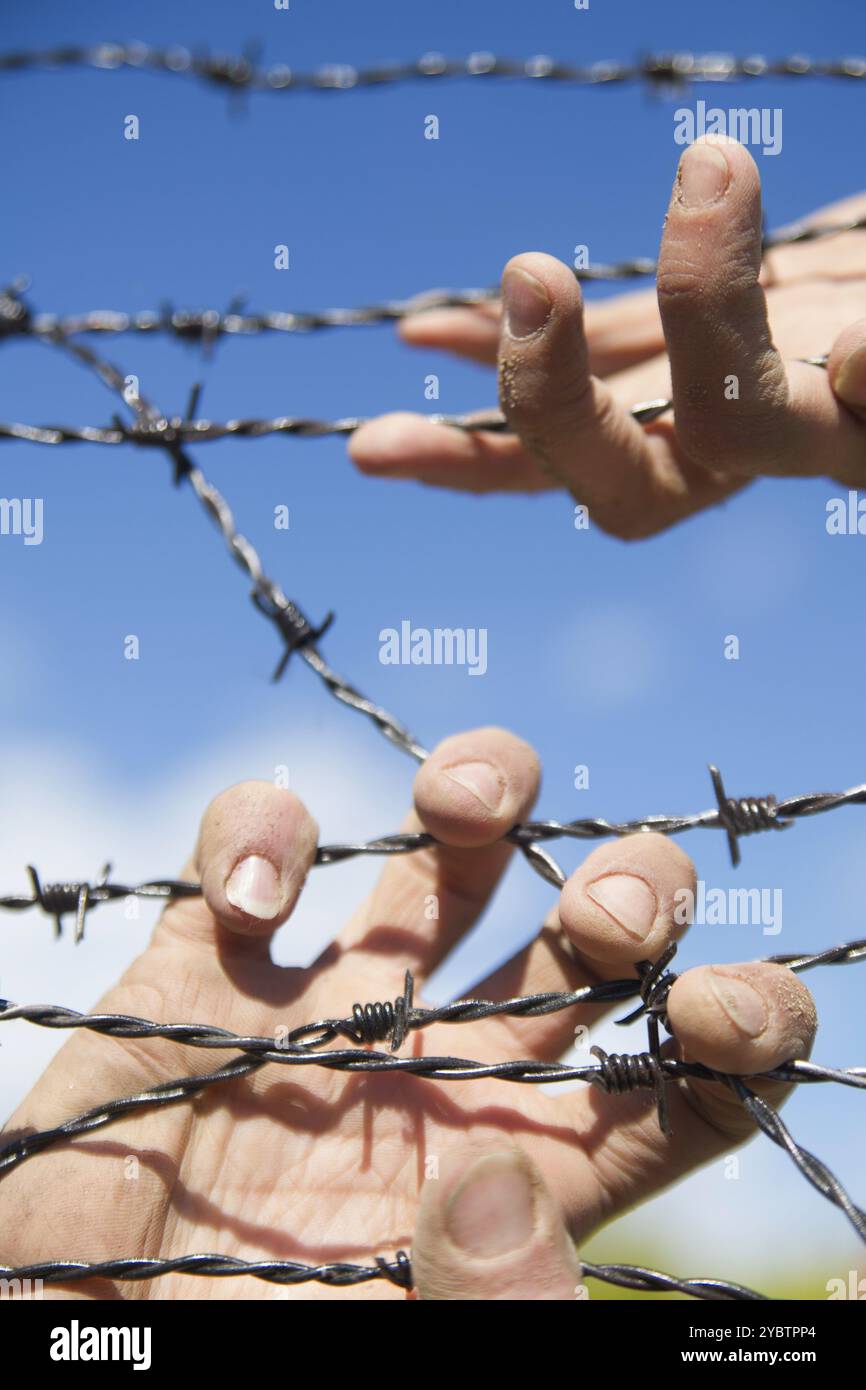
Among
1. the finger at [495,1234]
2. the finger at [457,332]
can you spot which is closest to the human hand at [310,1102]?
the finger at [495,1234]

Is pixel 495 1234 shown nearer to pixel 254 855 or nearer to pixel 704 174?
pixel 254 855

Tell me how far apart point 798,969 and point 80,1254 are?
84 cm

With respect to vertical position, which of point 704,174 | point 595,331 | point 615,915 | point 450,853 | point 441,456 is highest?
point 595,331

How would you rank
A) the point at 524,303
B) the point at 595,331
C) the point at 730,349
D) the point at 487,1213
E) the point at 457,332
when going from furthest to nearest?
1. the point at 595,331
2. the point at 457,332
3. the point at 524,303
4. the point at 730,349
5. the point at 487,1213

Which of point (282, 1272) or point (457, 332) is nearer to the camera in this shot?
point (282, 1272)

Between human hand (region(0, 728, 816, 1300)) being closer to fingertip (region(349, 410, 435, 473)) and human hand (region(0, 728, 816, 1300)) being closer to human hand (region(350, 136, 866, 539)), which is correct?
human hand (region(350, 136, 866, 539))

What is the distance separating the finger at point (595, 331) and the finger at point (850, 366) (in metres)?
1.00

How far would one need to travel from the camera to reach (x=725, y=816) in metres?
1.26

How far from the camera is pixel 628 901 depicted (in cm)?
118

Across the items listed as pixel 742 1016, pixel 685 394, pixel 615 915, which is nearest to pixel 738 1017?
pixel 742 1016

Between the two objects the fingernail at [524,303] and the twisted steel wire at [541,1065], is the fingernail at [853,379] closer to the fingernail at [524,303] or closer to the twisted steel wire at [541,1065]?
the twisted steel wire at [541,1065]

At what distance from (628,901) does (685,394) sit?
0.55m

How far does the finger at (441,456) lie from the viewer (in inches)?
69.2
